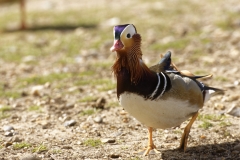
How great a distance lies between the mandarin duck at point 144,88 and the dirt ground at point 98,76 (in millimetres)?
513

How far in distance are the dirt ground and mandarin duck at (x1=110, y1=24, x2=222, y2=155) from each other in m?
0.51

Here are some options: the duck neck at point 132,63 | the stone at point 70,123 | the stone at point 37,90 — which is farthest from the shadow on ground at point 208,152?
the stone at point 37,90

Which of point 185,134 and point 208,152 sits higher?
point 185,134

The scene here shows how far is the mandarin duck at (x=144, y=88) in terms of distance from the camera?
4918 mm

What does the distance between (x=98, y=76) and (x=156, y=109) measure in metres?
3.96

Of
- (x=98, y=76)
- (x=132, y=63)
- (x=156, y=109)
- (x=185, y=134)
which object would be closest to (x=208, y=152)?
(x=185, y=134)

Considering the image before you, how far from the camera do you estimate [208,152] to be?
17.9 feet

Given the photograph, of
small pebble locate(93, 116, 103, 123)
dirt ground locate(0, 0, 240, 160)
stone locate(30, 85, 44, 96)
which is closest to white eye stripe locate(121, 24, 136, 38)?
dirt ground locate(0, 0, 240, 160)

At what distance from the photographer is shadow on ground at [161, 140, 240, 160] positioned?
532 centimetres

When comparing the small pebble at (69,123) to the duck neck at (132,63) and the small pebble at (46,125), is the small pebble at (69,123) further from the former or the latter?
the duck neck at (132,63)

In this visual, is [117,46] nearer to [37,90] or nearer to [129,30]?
[129,30]

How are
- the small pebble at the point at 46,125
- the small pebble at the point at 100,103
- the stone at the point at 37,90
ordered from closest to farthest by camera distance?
1. the small pebble at the point at 46,125
2. the small pebble at the point at 100,103
3. the stone at the point at 37,90

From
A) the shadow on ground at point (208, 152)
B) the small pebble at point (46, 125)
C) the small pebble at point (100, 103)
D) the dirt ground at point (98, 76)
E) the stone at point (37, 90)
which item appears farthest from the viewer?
the stone at point (37, 90)

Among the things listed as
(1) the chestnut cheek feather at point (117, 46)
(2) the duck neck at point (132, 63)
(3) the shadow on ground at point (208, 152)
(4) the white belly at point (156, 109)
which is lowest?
(3) the shadow on ground at point (208, 152)
